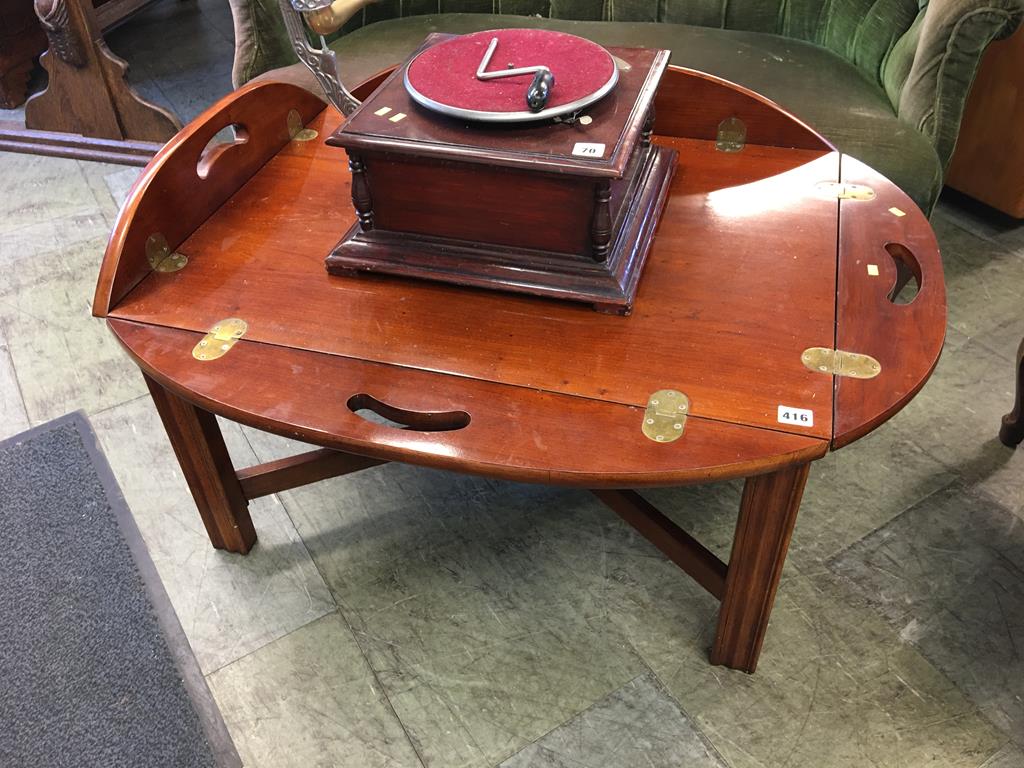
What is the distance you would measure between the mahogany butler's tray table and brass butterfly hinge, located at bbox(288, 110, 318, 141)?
0.10 feet

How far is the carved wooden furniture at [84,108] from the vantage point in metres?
2.15

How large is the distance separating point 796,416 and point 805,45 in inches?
52.1

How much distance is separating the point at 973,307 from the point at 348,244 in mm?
1354

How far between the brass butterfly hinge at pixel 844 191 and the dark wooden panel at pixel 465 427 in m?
0.47

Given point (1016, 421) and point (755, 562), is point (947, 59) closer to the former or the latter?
point (1016, 421)

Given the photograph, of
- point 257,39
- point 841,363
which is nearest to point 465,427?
point 841,363

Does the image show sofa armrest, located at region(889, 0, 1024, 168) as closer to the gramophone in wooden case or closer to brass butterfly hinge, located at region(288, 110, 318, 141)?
the gramophone in wooden case

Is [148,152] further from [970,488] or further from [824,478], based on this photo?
[970,488]

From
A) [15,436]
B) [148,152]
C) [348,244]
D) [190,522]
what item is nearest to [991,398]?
[348,244]

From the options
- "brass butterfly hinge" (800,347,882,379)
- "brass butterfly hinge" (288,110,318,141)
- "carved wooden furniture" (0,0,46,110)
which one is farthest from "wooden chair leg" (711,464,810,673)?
"carved wooden furniture" (0,0,46,110)

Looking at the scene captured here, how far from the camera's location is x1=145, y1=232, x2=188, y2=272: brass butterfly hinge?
1050 mm

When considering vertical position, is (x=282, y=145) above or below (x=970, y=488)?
above

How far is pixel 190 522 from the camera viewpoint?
1.37 meters

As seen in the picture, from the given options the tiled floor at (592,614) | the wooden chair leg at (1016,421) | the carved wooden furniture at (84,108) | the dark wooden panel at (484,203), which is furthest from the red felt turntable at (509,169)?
the carved wooden furniture at (84,108)
